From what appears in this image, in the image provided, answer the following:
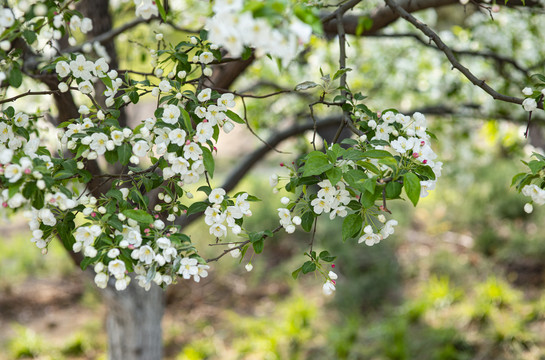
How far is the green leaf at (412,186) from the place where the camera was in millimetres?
1134

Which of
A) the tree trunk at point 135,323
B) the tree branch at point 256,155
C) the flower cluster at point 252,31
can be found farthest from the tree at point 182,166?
the tree trunk at point 135,323

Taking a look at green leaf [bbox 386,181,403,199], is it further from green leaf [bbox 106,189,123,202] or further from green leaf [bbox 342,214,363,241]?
green leaf [bbox 106,189,123,202]

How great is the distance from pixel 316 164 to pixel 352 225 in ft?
0.73

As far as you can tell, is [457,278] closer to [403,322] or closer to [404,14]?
[403,322]

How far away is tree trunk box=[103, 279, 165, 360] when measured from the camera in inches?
123

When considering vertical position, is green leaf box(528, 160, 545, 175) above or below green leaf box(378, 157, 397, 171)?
below

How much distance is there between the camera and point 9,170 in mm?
1120

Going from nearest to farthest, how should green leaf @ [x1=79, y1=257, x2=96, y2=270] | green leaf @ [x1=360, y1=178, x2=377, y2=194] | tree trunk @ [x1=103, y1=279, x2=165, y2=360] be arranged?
1. green leaf @ [x1=360, y1=178, x2=377, y2=194]
2. green leaf @ [x1=79, y1=257, x2=96, y2=270]
3. tree trunk @ [x1=103, y1=279, x2=165, y2=360]

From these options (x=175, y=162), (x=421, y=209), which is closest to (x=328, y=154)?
(x=175, y=162)

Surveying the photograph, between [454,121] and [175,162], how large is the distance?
304cm

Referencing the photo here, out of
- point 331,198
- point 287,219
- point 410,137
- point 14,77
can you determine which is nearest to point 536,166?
point 410,137

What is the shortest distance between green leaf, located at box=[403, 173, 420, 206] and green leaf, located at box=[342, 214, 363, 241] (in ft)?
0.71

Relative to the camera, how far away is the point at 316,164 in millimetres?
1236

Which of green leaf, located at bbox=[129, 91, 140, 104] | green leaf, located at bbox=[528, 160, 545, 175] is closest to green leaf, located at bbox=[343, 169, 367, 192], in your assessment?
green leaf, located at bbox=[528, 160, 545, 175]
